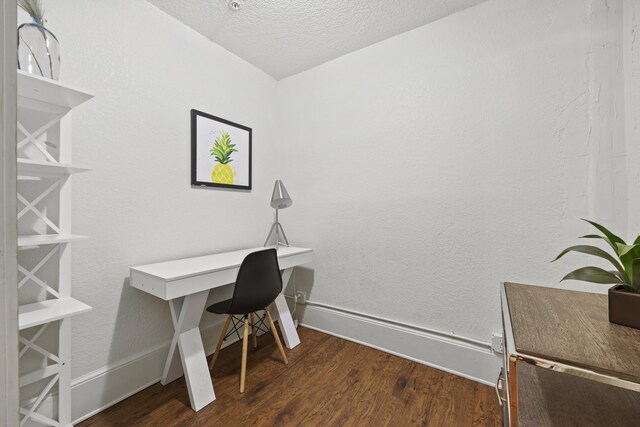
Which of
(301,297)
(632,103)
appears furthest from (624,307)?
(301,297)

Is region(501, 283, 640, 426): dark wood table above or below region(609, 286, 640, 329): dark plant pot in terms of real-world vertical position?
below

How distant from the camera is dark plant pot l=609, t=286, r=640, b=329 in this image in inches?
30.1

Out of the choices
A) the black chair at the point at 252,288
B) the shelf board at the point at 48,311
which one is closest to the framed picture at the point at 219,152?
the black chair at the point at 252,288

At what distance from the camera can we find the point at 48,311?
1171 mm

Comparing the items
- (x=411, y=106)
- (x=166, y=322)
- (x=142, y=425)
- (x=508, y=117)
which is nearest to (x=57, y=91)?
(x=166, y=322)

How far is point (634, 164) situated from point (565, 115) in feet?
1.35

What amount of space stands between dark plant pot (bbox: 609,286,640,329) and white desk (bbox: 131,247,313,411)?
1724 mm

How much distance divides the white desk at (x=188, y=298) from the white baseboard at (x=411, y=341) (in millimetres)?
1092

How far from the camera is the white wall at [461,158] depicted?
4.97 ft

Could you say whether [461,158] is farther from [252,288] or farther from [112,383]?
[112,383]

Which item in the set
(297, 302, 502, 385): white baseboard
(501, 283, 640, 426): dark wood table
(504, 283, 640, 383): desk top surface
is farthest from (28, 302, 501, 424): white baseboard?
(504, 283, 640, 383): desk top surface

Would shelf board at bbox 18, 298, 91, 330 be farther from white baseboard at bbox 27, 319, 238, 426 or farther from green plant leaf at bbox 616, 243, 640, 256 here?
green plant leaf at bbox 616, 243, 640, 256

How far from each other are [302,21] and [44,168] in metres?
1.80

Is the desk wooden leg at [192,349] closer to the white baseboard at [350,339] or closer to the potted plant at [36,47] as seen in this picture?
the white baseboard at [350,339]
